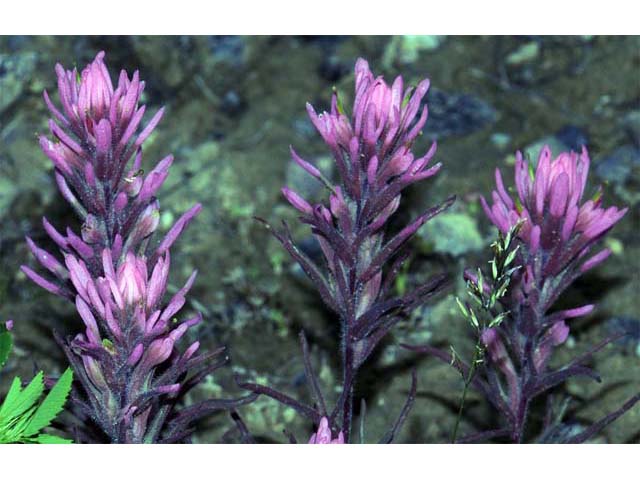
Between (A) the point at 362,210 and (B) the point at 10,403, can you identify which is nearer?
(B) the point at 10,403

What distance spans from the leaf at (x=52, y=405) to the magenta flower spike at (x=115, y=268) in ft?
0.27

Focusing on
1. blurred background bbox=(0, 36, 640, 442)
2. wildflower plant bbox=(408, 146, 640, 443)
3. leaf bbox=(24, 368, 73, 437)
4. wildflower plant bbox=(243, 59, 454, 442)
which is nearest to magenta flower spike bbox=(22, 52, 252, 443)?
leaf bbox=(24, 368, 73, 437)

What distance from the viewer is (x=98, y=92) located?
2090mm

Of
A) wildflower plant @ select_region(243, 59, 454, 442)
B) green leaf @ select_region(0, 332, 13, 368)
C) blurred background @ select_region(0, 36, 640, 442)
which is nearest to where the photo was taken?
green leaf @ select_region(0, 332, 13, 368)

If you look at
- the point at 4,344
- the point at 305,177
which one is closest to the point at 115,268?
the point at 4,344

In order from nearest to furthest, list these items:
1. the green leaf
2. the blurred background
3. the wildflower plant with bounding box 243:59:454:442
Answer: the green leaf, the wildflower plant with bounding box 243:59:454:442, the blurred background

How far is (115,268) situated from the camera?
215 centimetres

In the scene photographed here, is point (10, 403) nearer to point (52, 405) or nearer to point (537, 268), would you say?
point (52, 405)

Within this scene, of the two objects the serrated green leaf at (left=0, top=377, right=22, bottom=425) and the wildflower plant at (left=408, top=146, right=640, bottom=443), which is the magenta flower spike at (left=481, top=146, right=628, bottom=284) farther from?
the serrated green leaf at (left=0, top=377, right=22, bottom=425)

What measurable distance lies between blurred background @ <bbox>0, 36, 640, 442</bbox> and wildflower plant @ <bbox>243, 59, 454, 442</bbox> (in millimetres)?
905

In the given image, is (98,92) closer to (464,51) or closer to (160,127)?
(160,127)

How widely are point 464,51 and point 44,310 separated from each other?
2.09 meters

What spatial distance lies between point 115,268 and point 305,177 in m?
1.91

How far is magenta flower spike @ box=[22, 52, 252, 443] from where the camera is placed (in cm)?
204
